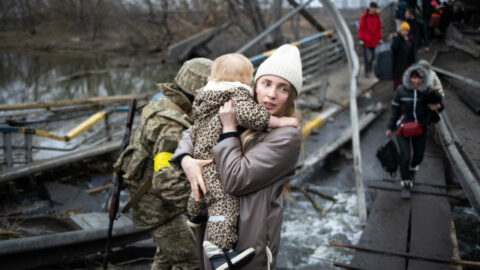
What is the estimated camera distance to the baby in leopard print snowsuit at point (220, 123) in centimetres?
176

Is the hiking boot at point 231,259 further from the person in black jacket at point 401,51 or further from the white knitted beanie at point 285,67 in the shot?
the person in black jacket at point 401,51

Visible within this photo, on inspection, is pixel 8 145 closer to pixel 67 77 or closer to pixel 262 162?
pixel 262 162

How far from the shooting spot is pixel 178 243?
9.16 ft

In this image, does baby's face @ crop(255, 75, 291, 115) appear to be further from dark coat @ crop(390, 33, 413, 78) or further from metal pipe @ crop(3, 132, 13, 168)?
dark coat @ crop(390, 33, 413, 78)

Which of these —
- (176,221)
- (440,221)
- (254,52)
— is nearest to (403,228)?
(440,221)

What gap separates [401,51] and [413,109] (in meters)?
3.40


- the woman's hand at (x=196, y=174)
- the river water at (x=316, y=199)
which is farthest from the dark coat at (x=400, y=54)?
the woman's hand at (x=196, y=174)

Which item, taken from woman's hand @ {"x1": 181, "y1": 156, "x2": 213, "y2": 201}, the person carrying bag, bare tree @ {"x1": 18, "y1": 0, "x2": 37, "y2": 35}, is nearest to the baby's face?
woman's hand @ {"x1": 181, "y1": 156, "x2": 213, "y2": 201}

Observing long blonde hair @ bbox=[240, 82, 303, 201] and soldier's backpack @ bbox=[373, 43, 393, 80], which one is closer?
long blonde hair @ bbox=[240, 82, 303, 201]

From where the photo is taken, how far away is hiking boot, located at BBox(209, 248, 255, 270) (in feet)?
5.58

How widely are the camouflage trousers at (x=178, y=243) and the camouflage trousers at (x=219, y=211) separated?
97 centimetres

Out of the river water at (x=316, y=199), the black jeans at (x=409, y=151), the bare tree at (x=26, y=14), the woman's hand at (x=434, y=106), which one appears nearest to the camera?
the bare tree at (x=26, y=14)

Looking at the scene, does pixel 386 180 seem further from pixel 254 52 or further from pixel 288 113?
pixel 254 52

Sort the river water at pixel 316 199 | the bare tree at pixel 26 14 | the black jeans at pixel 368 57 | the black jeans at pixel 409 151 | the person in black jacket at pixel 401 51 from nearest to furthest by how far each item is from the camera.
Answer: the bare tree at pixel 26 14 → the river water at pixel 316 199 → the black jeans at pixel 409 151 → the person in black jacket at pixel 401 51 → the black jeans at pixel 368 57
